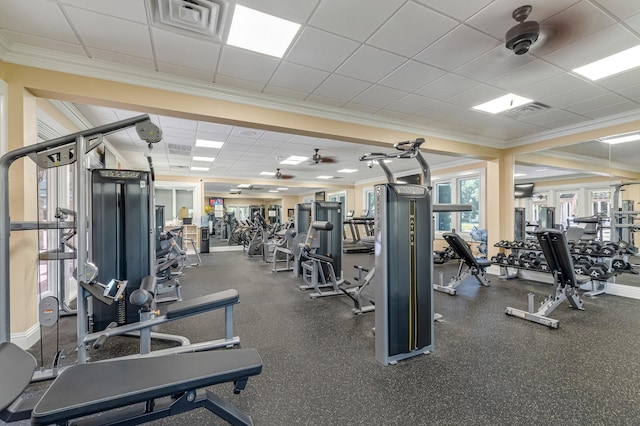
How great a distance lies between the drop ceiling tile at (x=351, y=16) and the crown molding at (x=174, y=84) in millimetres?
1557

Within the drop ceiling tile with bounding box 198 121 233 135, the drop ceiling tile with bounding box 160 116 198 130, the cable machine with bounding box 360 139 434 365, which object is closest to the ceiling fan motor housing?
the cable machine with bounding box 360 139 434 365

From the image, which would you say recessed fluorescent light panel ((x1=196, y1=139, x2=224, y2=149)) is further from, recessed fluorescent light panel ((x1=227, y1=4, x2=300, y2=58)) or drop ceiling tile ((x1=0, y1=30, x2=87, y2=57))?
recessed fluorescent light panel ((x1=227, y1=4, x2=300, y2=58))

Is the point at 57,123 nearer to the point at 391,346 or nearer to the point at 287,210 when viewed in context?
the point at 391,346

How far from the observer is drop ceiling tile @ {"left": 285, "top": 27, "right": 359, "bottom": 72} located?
2537 mm

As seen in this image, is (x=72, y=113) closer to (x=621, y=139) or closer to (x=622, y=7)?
(x=622, y=7)

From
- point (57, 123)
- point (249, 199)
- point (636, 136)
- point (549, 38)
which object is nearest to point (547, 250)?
point (549, 38)

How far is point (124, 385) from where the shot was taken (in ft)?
4.03

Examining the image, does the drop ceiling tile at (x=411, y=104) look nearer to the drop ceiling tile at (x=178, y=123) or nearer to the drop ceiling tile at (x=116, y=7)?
the drop ceiling tile at (x=116, y=7)

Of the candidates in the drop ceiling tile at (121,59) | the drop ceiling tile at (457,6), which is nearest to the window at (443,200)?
the drop ceiling tile at (457,6)

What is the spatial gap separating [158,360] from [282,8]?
249 centimetres

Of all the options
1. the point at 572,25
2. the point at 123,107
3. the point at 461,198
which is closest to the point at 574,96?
the point at 572,25

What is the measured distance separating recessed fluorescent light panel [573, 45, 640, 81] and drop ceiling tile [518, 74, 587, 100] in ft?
0.40

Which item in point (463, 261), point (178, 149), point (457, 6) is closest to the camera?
point (457, 6)

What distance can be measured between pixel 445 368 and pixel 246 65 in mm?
3403
